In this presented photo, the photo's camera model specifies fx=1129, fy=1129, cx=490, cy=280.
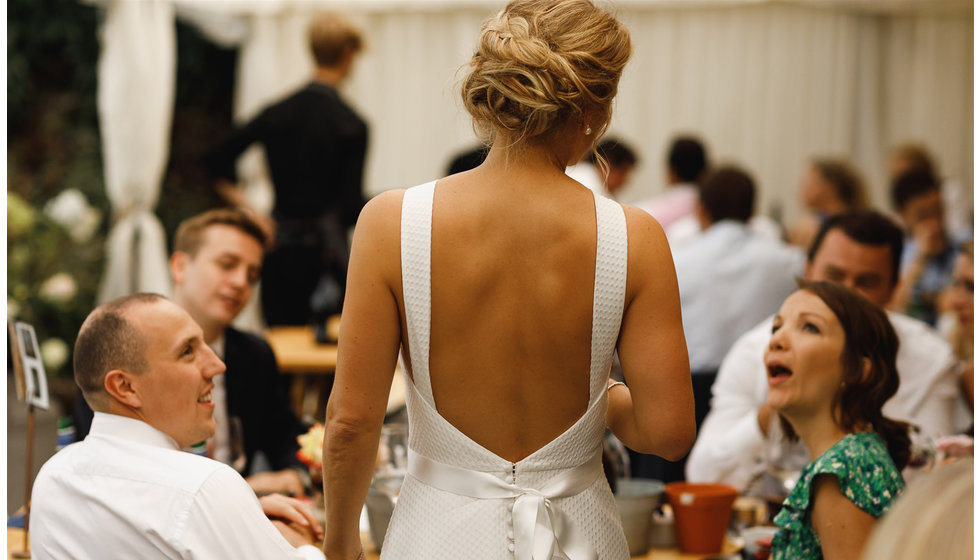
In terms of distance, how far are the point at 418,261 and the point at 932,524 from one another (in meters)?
0.96

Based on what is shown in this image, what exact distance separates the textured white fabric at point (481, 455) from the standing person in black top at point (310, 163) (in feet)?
10.9

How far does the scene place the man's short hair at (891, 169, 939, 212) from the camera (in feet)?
20.5

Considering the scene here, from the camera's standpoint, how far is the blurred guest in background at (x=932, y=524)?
66 cm

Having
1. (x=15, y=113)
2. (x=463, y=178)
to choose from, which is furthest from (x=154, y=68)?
(x=463, y=178)

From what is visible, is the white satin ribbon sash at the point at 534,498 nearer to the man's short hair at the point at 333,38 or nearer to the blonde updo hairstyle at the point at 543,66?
the blonde updo hairstyle at the point at 543,66

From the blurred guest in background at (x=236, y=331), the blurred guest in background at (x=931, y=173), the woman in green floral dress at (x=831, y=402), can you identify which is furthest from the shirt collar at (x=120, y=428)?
the blurred guest in background at (x=931, y=173)

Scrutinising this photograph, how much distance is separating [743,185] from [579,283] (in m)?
3.13

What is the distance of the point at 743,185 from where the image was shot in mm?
4512

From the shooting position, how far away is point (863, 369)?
2.09 metres

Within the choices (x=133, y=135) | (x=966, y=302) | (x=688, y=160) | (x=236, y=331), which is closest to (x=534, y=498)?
(x=236, y=331)

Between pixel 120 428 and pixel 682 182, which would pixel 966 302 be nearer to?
pixel 120 428

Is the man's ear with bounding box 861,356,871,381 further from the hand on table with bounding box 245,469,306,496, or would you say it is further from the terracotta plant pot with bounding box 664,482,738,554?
the hand on table with bounding box 245,469,306,496

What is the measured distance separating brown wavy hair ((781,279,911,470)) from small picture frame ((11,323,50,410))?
1476 millimetres

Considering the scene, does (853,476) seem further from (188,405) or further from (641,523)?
(188,405)
